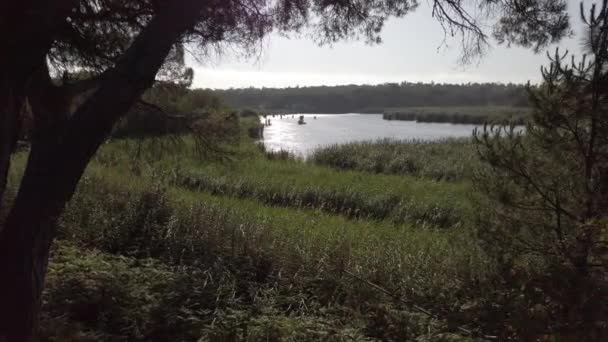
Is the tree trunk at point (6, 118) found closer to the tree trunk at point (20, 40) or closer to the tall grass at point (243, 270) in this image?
the tree trunk at point (20, 40)

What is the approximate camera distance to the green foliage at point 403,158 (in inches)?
661

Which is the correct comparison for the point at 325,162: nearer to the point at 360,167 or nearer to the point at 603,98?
the point at 360,167

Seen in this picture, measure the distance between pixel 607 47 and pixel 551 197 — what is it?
1.26m

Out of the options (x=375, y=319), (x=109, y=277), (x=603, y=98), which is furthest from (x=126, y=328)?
(x=603, y=98)

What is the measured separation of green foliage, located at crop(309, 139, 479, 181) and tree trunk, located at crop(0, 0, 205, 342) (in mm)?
14043

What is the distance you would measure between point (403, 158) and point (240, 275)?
14.2 meters

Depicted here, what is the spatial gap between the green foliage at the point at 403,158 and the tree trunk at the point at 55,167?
14.0m

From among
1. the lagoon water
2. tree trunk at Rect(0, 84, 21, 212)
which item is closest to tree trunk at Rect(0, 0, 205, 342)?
tree trunk at Rect(0, 84, 21, 212)

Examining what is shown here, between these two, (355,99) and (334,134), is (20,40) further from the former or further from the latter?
(355,99)

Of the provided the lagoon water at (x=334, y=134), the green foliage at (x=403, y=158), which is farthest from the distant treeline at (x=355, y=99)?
the green foliage at (x=403, y=158)

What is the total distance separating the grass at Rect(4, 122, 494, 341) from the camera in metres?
3.94

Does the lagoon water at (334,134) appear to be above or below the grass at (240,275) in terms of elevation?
below

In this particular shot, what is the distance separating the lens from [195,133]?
6.45 m

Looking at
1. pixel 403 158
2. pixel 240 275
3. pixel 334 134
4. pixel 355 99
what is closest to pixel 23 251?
pixel 240 275
